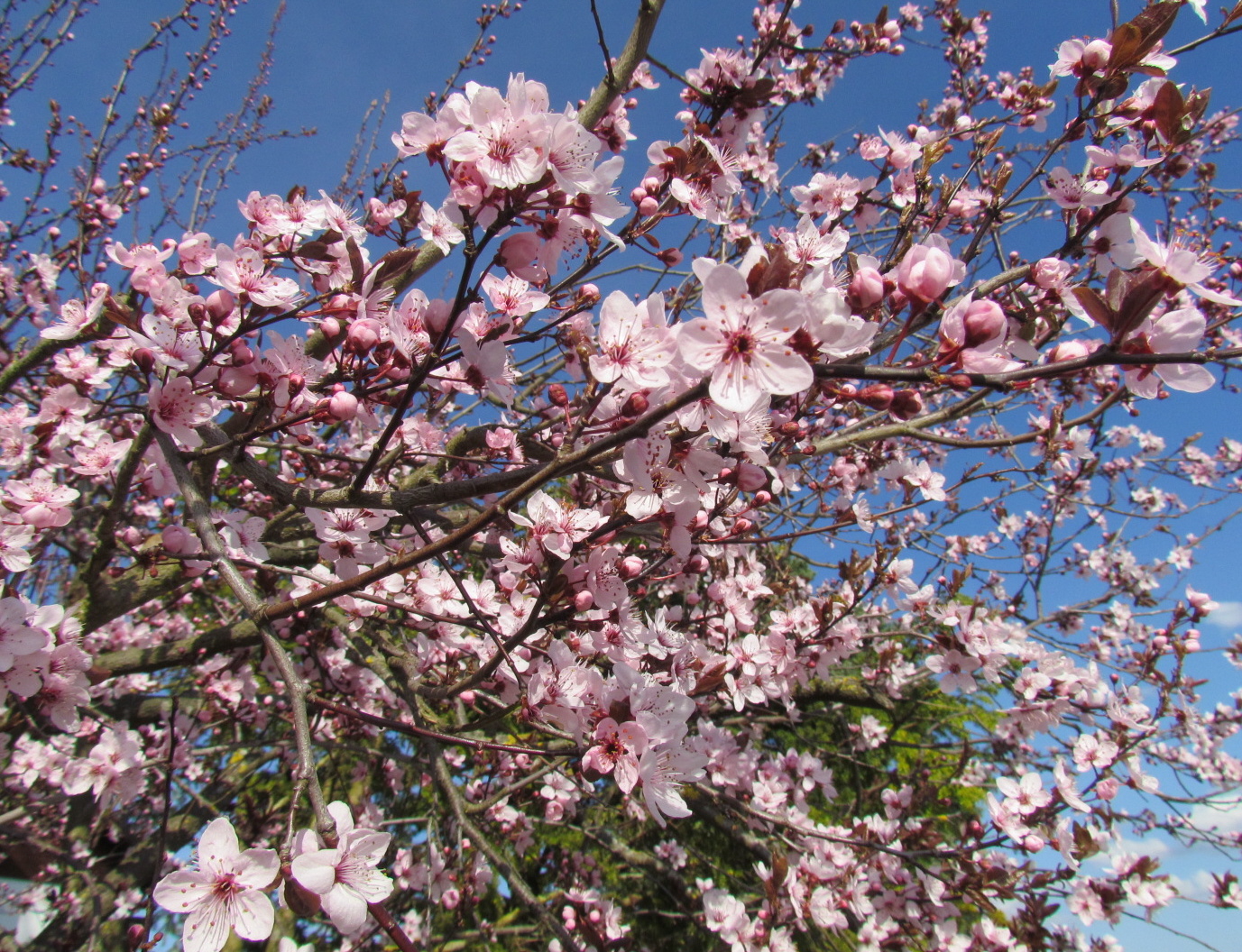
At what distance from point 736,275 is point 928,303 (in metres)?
0.34

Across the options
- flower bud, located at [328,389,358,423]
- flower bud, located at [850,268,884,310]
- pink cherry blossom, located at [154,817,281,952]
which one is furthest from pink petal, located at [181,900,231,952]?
flower bud, located at [850,268,884,310]

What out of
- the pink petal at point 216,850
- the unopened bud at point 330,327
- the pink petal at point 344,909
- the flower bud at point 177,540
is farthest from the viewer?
the flower bud at point 177,540

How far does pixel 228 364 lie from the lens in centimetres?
173

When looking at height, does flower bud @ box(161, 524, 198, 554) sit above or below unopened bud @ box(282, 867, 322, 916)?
above

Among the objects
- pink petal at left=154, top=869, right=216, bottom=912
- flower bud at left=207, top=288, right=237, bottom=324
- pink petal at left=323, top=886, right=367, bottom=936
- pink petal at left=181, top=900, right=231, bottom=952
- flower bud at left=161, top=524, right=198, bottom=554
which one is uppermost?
flower bud at left=207, top=288, right=237, bottom=324

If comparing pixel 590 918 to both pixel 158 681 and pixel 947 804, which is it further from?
pixel 158 681

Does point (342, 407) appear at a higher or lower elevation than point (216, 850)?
higher

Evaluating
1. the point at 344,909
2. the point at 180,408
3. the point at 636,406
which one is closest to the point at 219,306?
the point at 180,408

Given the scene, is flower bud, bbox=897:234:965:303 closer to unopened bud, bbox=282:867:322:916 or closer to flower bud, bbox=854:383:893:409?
flower bud, bbox=854:383:893:409

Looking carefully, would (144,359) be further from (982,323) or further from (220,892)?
(982,323)

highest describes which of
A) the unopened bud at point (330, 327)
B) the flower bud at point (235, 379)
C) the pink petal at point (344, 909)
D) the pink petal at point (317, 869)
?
the unopened bud at point (330, 327)

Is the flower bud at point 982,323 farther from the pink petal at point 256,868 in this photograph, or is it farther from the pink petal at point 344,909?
the pink petal at point 256,868

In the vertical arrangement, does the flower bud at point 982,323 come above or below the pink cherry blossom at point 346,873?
above

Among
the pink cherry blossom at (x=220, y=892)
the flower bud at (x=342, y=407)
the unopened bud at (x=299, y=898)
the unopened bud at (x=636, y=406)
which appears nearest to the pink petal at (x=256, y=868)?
the pink cherry blossom at (x=220, y=892)
